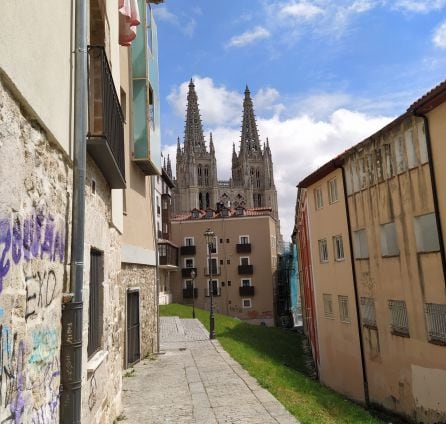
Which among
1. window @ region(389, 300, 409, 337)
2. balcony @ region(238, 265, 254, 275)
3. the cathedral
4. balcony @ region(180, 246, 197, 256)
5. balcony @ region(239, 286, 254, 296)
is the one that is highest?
the cathedral

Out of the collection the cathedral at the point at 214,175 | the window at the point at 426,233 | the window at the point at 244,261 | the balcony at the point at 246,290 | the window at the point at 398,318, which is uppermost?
the cathedral at the point at 214,175

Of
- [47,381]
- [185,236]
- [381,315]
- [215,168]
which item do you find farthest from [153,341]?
[215,168]

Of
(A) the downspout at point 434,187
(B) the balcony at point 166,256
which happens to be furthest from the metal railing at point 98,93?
(B) the balcony at point 166,256

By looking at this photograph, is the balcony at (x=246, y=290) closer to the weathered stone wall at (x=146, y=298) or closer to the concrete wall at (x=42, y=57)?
the weathered stone wall at (x=146, y=298)

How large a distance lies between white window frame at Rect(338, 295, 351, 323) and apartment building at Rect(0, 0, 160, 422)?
42.5ft

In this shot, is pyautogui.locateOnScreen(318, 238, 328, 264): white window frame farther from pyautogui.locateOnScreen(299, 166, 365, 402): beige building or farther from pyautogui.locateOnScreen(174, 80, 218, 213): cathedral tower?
pyautogui.locateOnScreen(174, 80, 218, 213): cathedral tower

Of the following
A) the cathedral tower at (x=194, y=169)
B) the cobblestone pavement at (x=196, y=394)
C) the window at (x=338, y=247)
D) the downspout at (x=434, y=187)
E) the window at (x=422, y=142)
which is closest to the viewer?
the cobblestone pavement at (x=196, y=394)

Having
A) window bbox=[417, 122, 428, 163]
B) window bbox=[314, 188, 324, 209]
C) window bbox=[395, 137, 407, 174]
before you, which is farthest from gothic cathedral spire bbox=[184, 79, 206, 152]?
window bbox=[417, 122, 428, 163]

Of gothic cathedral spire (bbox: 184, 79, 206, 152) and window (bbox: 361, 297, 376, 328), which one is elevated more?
gothic cathedral spire (bbox: 184, 79, 206, 152)

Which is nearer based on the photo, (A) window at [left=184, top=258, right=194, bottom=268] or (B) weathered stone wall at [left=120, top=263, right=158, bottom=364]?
(B) weathered stone wall at [left=120, top=263, right=158, bottom=364]

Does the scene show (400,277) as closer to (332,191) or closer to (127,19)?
(332,191)

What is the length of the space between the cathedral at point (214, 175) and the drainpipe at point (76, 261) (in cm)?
9316

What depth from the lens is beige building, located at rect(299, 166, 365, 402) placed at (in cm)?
1753

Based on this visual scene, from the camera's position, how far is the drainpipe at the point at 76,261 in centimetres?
418
